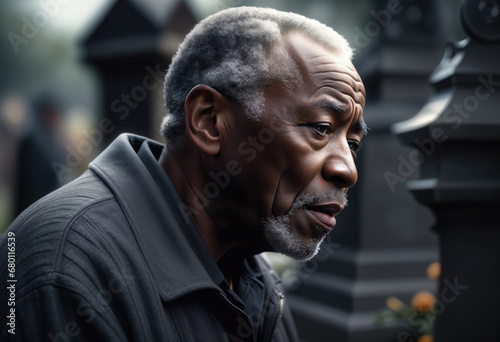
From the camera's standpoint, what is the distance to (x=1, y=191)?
10781 millimetres

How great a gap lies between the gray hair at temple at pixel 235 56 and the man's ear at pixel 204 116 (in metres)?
0.04

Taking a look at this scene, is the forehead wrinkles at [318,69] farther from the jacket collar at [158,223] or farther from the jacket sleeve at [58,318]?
the jacket sleeve at [58,318]

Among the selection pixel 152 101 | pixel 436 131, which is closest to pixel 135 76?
pixel 152 101

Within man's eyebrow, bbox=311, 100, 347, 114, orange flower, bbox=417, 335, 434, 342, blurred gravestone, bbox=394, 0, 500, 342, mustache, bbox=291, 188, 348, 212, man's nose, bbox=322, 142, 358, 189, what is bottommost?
orange flower, bbox=417, 335, 434, 342

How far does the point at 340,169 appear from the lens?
201 cm

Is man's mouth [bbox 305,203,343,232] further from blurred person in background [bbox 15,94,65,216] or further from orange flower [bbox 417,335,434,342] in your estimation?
blurred person in background [bbox 15,94,65,216]

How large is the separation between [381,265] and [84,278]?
14.0 ft

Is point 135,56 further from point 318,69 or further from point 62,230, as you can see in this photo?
point 62,230

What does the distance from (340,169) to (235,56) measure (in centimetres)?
59

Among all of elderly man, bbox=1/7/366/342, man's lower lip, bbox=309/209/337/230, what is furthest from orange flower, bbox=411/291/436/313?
man's lower lip, bbox=309/209/337/230

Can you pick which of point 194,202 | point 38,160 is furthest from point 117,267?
point 38,160

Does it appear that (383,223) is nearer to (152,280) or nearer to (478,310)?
(478,310)

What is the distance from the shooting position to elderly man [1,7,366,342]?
1.73 metres

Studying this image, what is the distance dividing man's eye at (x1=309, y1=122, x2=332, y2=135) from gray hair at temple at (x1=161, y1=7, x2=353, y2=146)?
0.21 m
